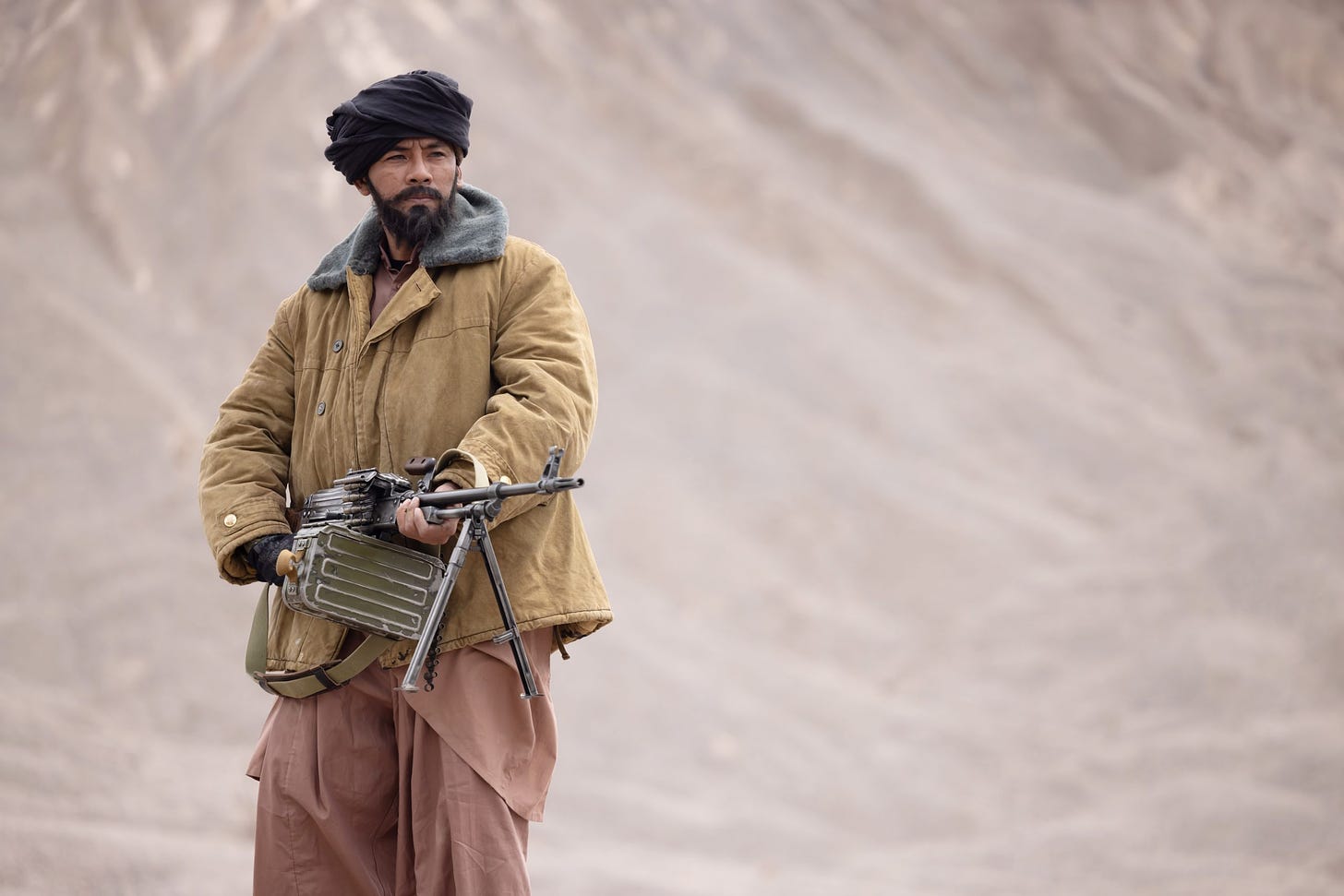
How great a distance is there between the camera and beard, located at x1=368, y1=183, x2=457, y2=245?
2.47m

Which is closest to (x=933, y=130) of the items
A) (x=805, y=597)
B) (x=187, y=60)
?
(x=805, y=597)

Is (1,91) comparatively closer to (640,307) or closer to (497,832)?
(640,307)

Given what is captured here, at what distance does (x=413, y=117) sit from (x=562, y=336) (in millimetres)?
437

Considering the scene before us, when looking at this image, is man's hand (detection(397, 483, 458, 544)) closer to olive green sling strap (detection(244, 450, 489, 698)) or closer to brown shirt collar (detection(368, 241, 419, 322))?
olive green sling strap (detection(244, 450, 489, 698))

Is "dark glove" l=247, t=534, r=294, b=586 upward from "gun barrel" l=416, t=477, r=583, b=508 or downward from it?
upward

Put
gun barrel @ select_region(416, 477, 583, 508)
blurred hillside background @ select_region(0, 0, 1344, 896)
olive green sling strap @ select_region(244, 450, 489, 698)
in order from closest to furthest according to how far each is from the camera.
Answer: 1. gun barrel @ select_region(416, 477, 583, 508)
2. olive green sling strap @ select_region(244, 450, 489, 698)
3. blurred hillside background @ select_region(0, 0, 1344, 896)

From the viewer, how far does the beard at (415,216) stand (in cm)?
247

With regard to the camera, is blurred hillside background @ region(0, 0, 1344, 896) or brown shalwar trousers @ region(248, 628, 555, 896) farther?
blurred hillside background @ region(0, 0, 1344, 896)

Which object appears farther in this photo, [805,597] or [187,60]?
[187,60]

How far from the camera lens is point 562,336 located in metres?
2.41

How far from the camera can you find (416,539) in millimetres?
2270

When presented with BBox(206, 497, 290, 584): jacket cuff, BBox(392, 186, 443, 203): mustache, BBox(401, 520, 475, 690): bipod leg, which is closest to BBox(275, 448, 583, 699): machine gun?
BBox(401, 520, 475, 690): bipod leg

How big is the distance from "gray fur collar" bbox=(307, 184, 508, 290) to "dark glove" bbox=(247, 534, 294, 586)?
47 centimetres

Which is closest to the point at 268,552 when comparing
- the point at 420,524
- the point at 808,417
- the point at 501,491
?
the point at 420,524
